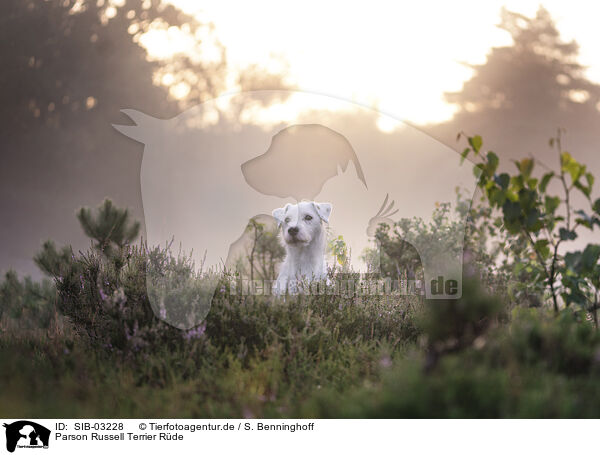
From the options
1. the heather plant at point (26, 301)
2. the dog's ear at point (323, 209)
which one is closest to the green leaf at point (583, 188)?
the dog's ear at point (323, 209)

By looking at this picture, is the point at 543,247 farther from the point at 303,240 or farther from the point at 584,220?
the point at 303,240

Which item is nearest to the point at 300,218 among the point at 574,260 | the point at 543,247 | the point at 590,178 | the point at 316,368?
the point at 316,368

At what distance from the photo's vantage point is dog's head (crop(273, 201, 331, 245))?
5.05 m

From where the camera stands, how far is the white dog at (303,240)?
5070mm

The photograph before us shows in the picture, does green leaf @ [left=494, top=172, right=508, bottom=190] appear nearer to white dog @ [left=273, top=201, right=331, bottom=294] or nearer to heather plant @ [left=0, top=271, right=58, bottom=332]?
white dog @ [left=273, top=201, right=331, bottom=294]

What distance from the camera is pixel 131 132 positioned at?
165 inches

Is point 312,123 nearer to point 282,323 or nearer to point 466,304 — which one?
point 282,323

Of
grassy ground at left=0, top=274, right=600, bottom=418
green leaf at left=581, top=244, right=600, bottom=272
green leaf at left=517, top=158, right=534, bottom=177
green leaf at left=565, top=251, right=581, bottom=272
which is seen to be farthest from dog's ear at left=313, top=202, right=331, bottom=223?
green leaf at left=581, top=244, right=600, bottom=272

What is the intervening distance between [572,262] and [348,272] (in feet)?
8.04

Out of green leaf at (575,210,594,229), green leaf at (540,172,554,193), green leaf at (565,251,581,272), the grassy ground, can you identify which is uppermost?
green leaf at (540,172,554,193)
